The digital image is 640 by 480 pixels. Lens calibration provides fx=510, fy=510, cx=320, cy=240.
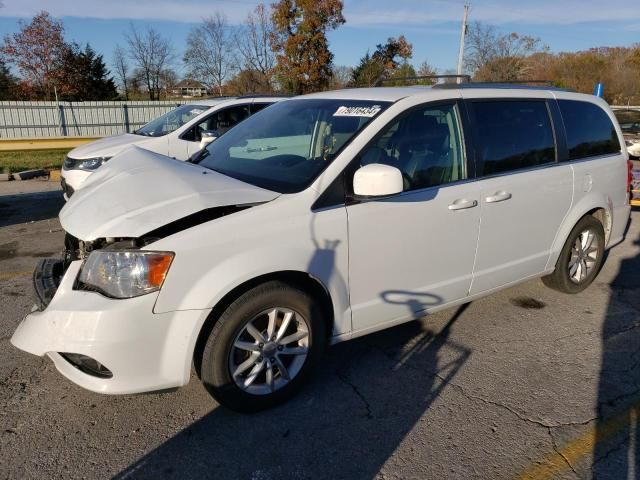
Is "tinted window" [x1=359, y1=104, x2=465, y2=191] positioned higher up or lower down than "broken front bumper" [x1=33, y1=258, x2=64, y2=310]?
higher up

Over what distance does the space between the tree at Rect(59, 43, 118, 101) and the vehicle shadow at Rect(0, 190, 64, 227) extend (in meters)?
26.8

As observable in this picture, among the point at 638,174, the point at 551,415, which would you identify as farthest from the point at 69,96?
the point at 551,415

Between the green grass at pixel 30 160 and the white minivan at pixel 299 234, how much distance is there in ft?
32.9

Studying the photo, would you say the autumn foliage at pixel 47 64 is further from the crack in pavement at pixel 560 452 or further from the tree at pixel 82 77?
the crack in pavement at pixel 560 452

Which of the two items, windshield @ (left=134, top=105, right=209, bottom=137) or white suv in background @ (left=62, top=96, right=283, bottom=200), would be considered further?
windshield @ (left=134, top=105, right=209, bottom=137)

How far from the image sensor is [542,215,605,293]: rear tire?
453 cm

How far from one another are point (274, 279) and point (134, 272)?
0.74m

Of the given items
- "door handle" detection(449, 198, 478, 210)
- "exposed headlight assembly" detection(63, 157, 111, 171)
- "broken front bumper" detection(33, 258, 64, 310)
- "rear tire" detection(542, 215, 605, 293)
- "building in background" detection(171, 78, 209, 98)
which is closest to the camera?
"broken front bumper" detection(33, 258, 64, 310)

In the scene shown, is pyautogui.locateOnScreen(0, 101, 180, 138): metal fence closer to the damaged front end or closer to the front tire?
the damaged front end

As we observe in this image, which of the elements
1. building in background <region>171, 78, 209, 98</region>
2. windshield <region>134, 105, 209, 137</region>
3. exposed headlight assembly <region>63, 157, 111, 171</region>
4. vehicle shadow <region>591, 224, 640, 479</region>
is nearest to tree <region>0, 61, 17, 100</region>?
building in background <region>171, 78, 209, 98</region>

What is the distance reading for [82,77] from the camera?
33.2m

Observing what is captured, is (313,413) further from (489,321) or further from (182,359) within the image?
(489,321)

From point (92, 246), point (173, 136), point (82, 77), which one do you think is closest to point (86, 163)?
point (173, 136)

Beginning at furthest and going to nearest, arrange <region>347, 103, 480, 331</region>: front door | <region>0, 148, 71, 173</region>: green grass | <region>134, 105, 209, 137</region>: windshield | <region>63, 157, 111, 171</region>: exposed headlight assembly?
<region>0, 148, 71, 173</region>: green grass → <region>134, 105, 209, 137</region>: windshield → <region>63, 157, 111, 171</region>: exposed headlight assembly → <region>347, 103, 480, 331</region>: front door
